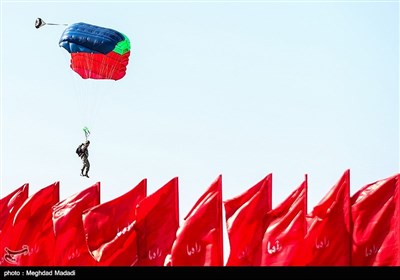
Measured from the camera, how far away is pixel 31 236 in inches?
2184

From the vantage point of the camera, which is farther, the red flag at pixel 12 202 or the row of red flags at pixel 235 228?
the red flag at pixel 12 202

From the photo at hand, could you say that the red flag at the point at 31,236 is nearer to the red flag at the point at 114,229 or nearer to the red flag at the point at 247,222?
the red flag at the point at 114,229

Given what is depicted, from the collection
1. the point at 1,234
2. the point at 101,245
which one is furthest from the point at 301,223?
the point at 1,234

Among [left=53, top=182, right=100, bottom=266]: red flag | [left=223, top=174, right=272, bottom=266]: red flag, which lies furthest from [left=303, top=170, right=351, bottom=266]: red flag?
[left=53, top=182, right=100, bottom=266]: red flag

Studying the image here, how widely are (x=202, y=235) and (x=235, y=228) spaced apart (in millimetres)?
1279

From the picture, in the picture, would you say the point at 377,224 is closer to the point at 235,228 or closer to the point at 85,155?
the point at 235,228

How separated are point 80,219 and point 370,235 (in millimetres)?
15159

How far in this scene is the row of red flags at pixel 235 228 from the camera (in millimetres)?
43094

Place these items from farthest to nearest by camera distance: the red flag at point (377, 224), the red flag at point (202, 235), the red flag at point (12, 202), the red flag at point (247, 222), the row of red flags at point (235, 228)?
the red flag at point (12, 202), the red flag at point (247, 222), the red flag at point (202, 235), the row of red flags at point (235, 228), the red flag at point (377, 224)

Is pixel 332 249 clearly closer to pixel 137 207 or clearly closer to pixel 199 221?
pixel 199 221

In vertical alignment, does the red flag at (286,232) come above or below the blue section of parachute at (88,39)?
below

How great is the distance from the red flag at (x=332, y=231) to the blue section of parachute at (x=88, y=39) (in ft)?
62.4

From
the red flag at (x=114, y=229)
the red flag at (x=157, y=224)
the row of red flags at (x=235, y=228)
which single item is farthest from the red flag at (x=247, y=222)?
the red flag at (x=114, y=229)
